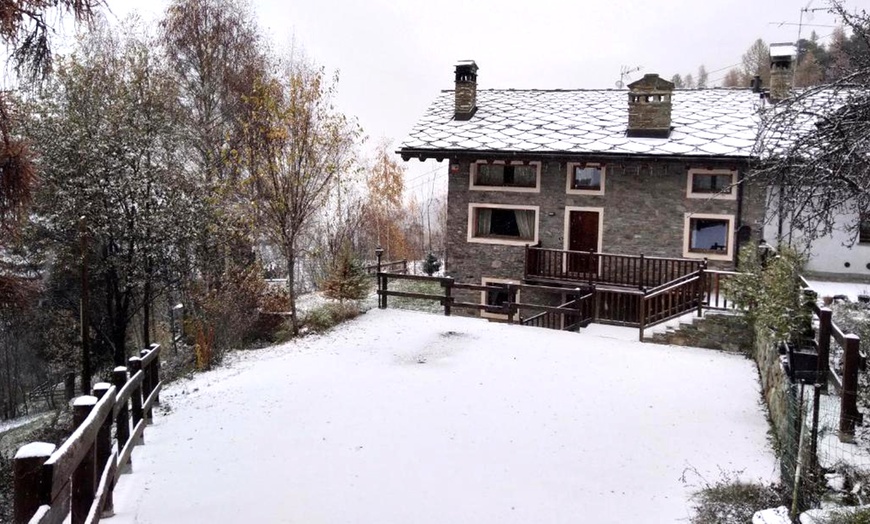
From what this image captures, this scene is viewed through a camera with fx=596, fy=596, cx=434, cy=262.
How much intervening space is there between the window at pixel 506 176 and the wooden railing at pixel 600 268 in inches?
78.1

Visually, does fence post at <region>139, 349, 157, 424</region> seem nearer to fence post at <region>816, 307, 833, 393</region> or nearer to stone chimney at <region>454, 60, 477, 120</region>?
fence post at <region>816, 307, 833, 393</region>

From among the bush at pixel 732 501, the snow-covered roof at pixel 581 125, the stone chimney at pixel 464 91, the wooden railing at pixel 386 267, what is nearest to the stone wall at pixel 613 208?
the snow-covered roof at pixel 581 125

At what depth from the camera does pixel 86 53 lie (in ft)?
53.0

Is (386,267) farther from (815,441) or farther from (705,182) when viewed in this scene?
(815,441)

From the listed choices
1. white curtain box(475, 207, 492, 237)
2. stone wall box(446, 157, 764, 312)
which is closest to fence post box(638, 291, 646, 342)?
stone wall box(446, 157, 764, 312)

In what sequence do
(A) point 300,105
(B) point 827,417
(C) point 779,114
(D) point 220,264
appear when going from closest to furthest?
(C) point 779,114
(B) point 827,417
(A) point 300,105
(D) point 220,264

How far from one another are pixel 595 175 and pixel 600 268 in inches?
106

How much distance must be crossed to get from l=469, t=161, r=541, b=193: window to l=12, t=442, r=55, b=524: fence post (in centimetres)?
1461

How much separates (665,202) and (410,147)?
683cm

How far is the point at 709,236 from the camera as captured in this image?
1514cm

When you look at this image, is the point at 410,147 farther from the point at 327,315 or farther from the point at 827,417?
the point at 827,417

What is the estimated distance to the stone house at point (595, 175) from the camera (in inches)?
585

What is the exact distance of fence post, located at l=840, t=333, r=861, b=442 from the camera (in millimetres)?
4871

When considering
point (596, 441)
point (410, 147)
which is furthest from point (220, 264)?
point (596, 441)
